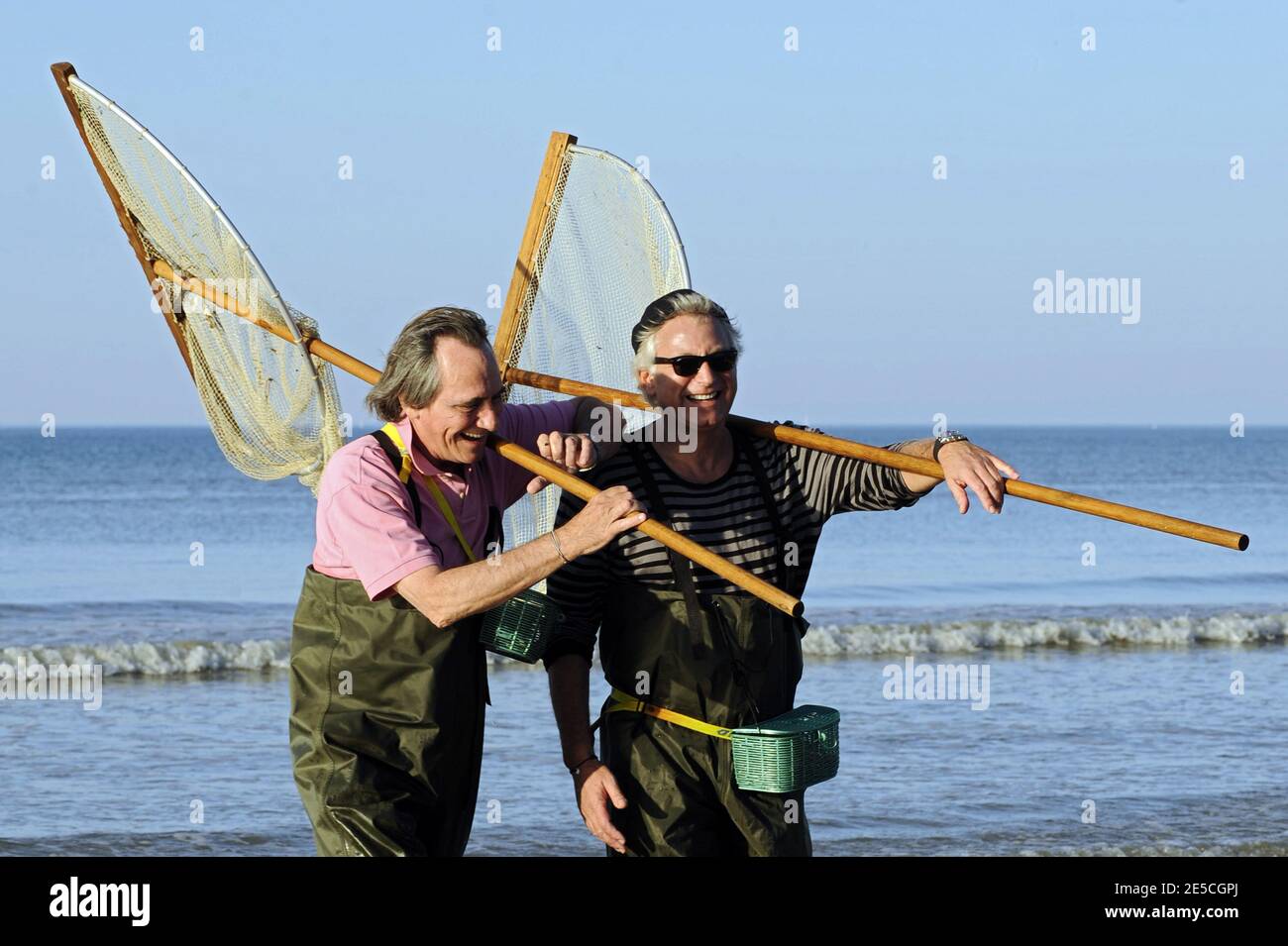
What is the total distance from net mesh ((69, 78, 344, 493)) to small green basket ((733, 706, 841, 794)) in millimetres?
1740

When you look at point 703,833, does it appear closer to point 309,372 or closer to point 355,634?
point 355,634

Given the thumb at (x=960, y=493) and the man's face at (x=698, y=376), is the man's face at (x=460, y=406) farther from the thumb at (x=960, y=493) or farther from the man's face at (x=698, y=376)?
the thumb at (x=960, y=493)

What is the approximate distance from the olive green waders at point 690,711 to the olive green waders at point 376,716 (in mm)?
442

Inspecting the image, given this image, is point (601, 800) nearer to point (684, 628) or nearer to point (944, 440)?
point (684, 628)

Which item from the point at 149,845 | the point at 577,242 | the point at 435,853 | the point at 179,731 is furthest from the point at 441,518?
the point at 179,731

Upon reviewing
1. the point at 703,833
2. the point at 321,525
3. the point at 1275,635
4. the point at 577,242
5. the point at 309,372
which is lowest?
the point at 1275,635

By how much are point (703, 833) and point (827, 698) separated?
336 inches

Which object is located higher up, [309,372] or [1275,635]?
[309,372]

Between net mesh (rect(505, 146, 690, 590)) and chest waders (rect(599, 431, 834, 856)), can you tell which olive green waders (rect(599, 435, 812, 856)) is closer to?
chest waders (rect(599, 431, 834, 856))

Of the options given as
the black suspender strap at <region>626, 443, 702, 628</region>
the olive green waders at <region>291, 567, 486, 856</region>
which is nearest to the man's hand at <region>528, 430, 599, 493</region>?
the black suspender strap at <region>626, 443, 702, 628</region>

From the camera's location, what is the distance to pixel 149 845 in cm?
848

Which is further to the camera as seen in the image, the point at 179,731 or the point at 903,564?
the point at 903,564

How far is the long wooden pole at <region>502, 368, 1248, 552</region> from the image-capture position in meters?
3.70

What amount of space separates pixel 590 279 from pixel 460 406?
1.62 metres
